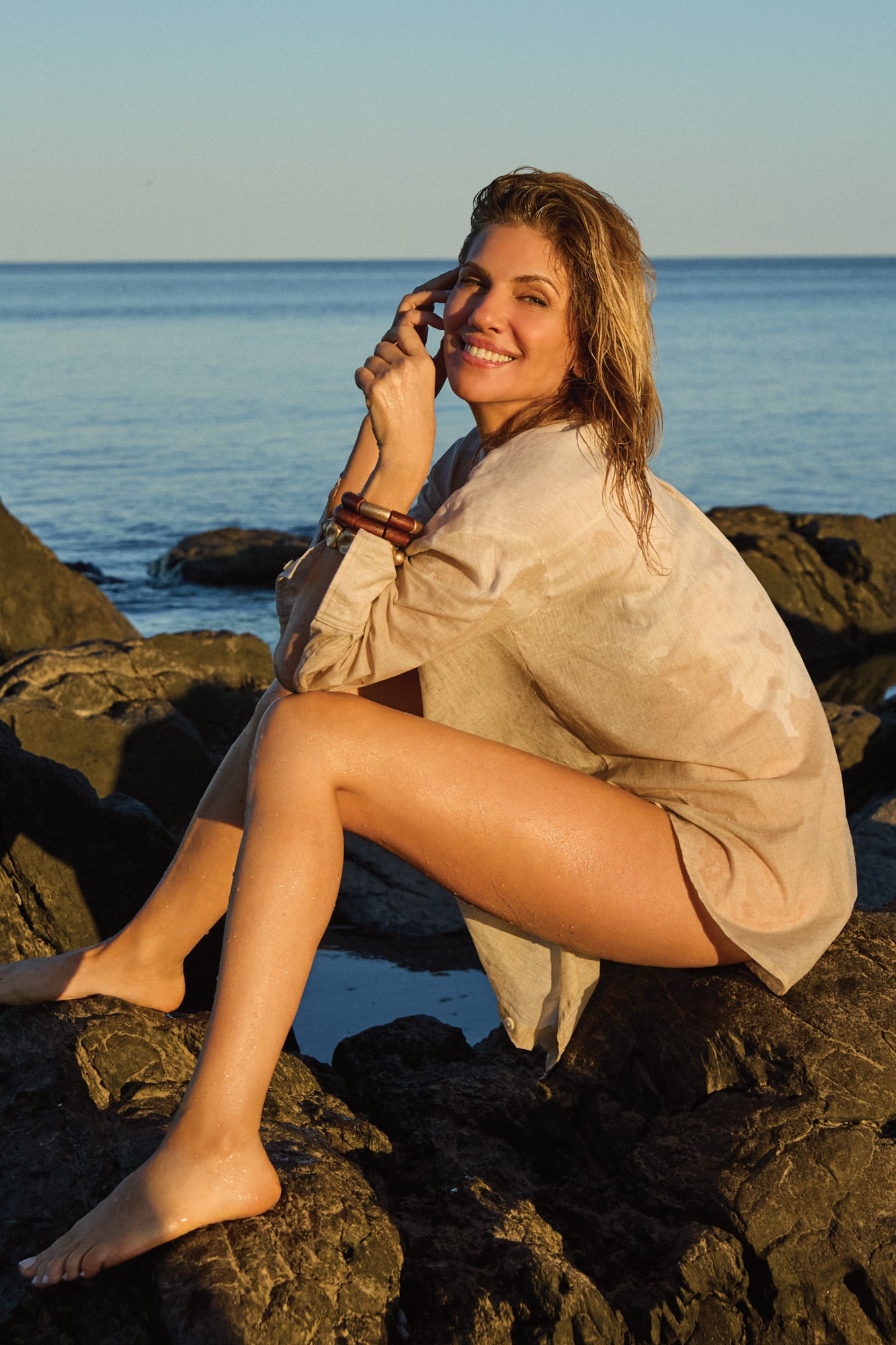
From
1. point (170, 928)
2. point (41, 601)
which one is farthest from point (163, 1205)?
point (41, 601)

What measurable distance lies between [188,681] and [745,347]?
4392 centimetres

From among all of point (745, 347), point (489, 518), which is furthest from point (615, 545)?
point (745, 347)

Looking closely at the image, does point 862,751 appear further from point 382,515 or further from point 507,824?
point 382,515

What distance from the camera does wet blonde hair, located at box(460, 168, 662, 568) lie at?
8.56 ft

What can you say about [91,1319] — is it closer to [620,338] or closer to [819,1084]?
[819,1084]

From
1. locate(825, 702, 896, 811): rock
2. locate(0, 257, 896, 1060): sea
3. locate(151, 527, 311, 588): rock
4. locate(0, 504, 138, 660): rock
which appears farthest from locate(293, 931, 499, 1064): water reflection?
locate(151, 527, 311, 588): rock

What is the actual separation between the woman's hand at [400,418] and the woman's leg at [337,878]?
440 mm

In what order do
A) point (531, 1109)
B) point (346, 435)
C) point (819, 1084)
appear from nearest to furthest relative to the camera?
point (819, 1084)
point (531, 1109)
point (346, 435)

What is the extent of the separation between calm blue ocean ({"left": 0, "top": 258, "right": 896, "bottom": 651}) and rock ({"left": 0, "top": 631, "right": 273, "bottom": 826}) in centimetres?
556

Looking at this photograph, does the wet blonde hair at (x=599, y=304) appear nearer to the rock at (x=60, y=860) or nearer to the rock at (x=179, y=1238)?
the rock at (x=179, y=1238)

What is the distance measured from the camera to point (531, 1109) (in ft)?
9.45

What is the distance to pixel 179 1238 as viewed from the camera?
7.08 ft

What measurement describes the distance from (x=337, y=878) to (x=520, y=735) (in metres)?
0.59

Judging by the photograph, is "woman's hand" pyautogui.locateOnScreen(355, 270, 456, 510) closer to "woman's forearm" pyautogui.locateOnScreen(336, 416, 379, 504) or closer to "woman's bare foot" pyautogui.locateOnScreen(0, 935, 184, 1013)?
"woman's forearm" pyautogui.locateOnScreen(336, 416, 379, 504)
